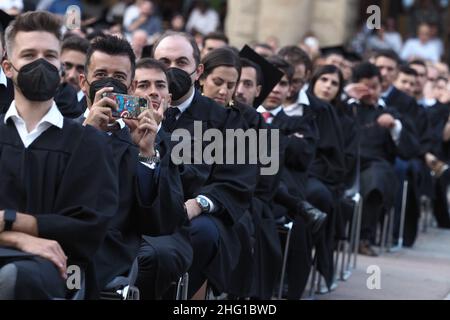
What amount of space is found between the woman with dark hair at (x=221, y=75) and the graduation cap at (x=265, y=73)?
2.70 ft

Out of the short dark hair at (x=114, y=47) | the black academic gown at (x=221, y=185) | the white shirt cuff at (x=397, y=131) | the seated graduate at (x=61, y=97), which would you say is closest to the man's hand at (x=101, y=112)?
the short dark hair at (x=114, y=47)

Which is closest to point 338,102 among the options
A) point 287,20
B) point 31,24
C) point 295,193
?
point 295,193

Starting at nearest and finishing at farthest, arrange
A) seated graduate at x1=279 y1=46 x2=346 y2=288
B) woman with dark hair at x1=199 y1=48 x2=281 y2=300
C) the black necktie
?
the black necktie, woman with dark hair at x1=199 y1=48 x2=281 y2=300, seated graduate at x1=279 y1=46 x2=346 y2=288

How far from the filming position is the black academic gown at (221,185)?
792 cm

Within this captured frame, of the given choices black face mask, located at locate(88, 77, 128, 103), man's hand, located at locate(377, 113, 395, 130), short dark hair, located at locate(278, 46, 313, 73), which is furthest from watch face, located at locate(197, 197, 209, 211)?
man's hand, located at locate(377, 113, 395, 130)

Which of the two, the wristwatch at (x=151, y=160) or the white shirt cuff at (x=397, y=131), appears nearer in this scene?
the wristwatch at (x=151, y=160)

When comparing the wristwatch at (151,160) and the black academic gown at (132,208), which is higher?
the wristwatch at (151,160)

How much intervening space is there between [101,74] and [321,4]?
14.1 metres

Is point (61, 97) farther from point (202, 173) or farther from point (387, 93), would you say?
point (387, 93)

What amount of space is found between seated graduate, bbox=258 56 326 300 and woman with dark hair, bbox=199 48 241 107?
2.84 feet

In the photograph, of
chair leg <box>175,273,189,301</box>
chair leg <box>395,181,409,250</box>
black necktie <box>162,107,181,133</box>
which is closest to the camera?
chair leg <box>175,273,189,301</box>

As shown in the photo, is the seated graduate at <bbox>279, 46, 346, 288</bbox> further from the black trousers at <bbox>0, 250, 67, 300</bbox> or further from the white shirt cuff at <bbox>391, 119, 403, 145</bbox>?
the black trousers at <bbox>0, 250, 67, 300</bbox>

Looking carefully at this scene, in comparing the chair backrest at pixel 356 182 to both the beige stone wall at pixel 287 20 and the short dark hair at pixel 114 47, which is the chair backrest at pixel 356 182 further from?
the beige stone wall at pixel 287 20

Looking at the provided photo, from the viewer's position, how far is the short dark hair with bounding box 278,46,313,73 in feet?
36.0
